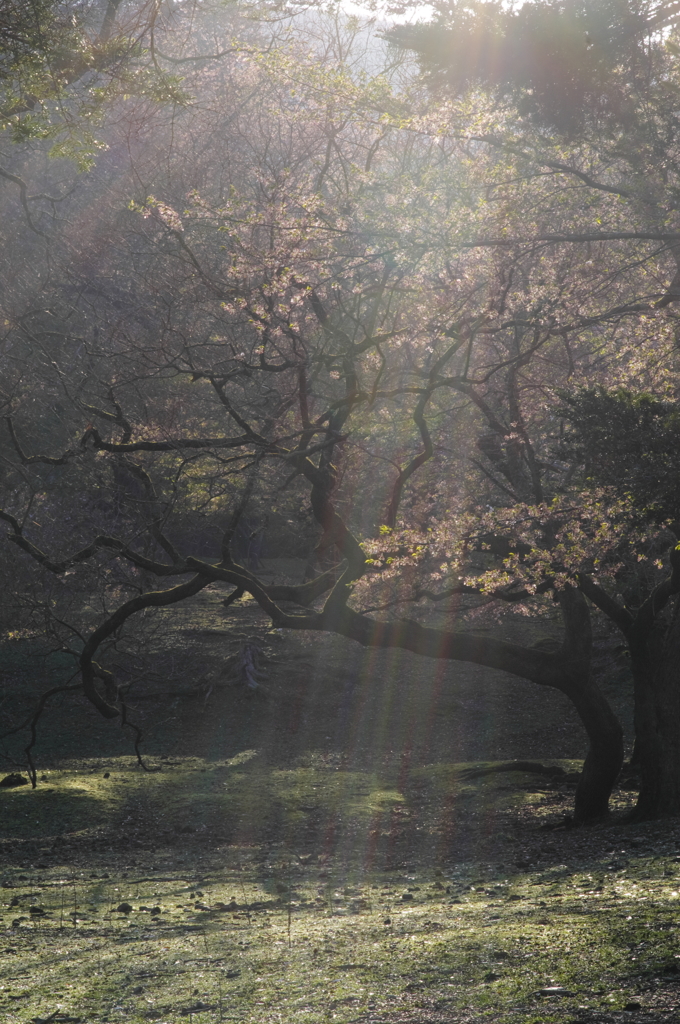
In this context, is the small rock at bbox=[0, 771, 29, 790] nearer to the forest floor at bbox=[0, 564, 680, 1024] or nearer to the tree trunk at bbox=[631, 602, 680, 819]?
the forest floor at bbox=[0, 564, 680, 1024]

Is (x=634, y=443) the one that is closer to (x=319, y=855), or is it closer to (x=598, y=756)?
(x=598, y=756)

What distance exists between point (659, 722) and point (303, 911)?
5.25 m

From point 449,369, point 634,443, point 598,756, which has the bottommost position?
point 598,756

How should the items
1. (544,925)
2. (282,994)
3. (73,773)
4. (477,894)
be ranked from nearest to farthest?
(282,994) → (544,925) → (477,894) → (73,773)

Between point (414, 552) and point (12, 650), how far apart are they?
16126 mm

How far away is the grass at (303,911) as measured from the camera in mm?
5242

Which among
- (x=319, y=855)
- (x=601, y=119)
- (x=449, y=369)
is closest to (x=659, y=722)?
(x=319, y=855)

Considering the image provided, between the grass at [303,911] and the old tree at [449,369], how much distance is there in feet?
7.11

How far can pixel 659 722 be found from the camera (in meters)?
11.3

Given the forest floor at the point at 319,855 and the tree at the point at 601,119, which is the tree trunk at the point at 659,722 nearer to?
the tree at the point at 601,119

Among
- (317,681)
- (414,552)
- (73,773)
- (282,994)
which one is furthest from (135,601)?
(317,681)

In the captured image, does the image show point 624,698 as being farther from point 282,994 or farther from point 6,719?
point 282,994

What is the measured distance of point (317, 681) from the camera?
22.2 metres

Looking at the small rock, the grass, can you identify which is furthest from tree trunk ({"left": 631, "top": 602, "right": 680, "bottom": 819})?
the small rock
